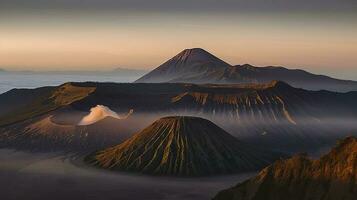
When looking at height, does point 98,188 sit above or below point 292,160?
below

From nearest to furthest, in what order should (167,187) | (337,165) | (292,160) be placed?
1. (337,165)
2. (292,160)
3. (167,187)

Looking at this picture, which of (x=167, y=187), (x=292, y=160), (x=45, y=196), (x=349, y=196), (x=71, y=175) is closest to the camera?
(x=349, y=196)

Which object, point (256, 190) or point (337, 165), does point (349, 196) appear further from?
point (256, 190)

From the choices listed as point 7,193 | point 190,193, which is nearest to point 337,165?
point 190,193

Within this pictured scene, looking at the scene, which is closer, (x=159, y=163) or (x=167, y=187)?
(x=167, y=187)

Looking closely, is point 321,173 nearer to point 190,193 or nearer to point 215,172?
point 190,193

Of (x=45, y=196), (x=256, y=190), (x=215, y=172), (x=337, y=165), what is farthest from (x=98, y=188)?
(x=337, y=165)
